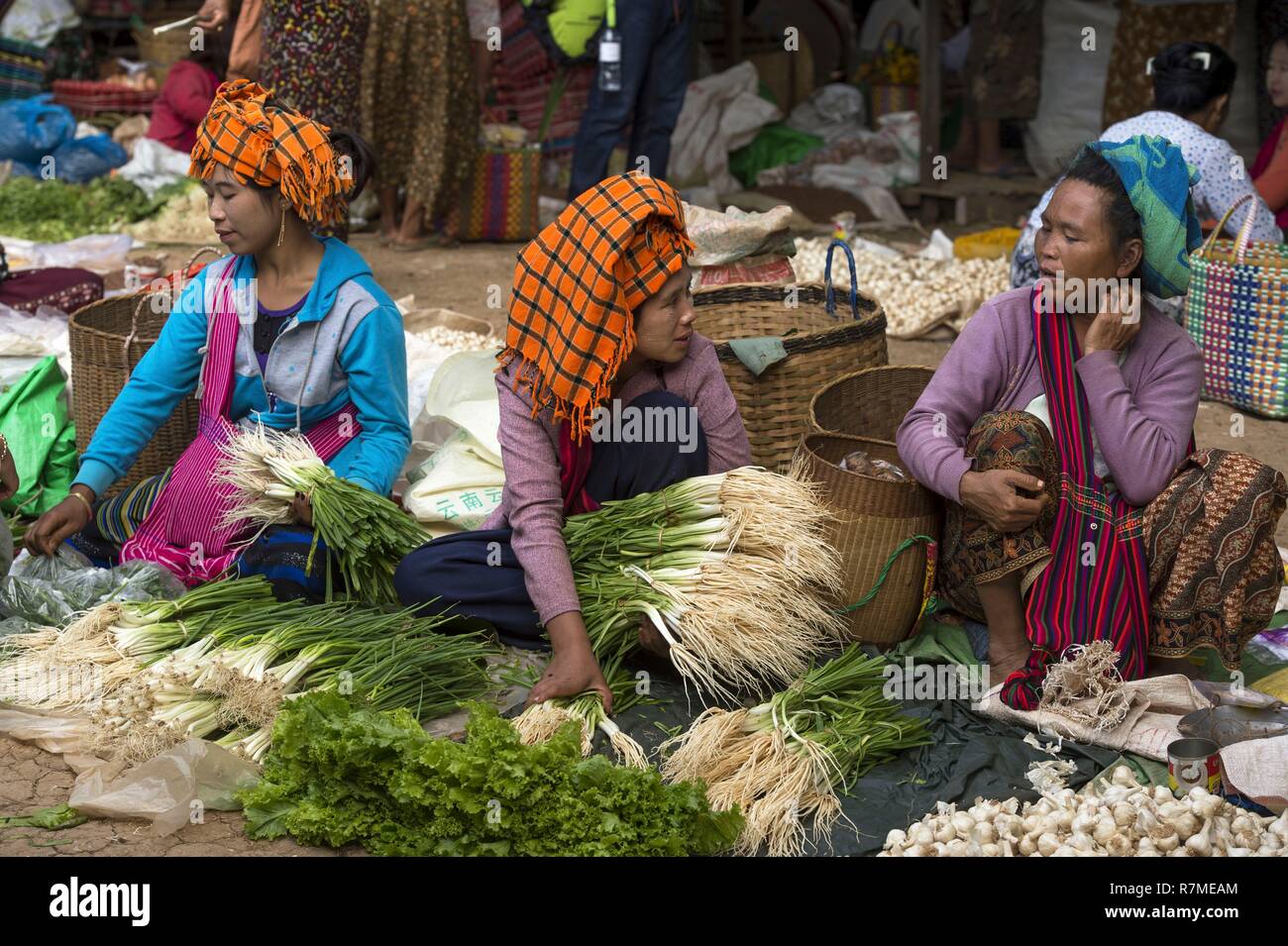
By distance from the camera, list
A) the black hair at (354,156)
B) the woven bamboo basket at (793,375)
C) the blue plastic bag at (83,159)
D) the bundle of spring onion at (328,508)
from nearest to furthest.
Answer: the bundle of spring onion at (328,508)
the black hair at (354,156)
the woven bamboo basket at (793,375)
the blue plastic bag at (83,159)

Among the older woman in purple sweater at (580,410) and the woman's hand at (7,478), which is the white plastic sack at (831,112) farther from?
the woman's hand at (7,478)

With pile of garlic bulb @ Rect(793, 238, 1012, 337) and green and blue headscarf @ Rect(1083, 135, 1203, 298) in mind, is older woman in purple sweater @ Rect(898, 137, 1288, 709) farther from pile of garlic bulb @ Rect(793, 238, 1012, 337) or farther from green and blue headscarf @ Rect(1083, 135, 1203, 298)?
pile of garlic bulb @ Rect(793, 238, 1012, 337)

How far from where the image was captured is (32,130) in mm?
8906

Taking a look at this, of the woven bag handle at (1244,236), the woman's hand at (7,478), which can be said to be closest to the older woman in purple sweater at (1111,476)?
the woven bag handle at (1244,236)

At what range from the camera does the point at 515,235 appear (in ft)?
27.7

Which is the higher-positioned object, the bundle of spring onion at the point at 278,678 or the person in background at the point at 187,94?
the person in background at the point at 187,94

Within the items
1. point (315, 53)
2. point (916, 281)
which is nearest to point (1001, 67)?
point (916, 281)

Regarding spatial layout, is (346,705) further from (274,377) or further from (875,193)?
(875,193)

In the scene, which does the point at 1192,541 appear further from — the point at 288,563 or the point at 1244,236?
the point at 1244,236

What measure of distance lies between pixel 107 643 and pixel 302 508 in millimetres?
553

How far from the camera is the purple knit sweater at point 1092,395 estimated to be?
3.22 metres

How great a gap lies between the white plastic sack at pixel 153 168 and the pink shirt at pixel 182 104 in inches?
7.6

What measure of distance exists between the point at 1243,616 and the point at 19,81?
9.27m

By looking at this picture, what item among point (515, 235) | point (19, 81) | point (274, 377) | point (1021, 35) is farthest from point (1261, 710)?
point (19, 81)
